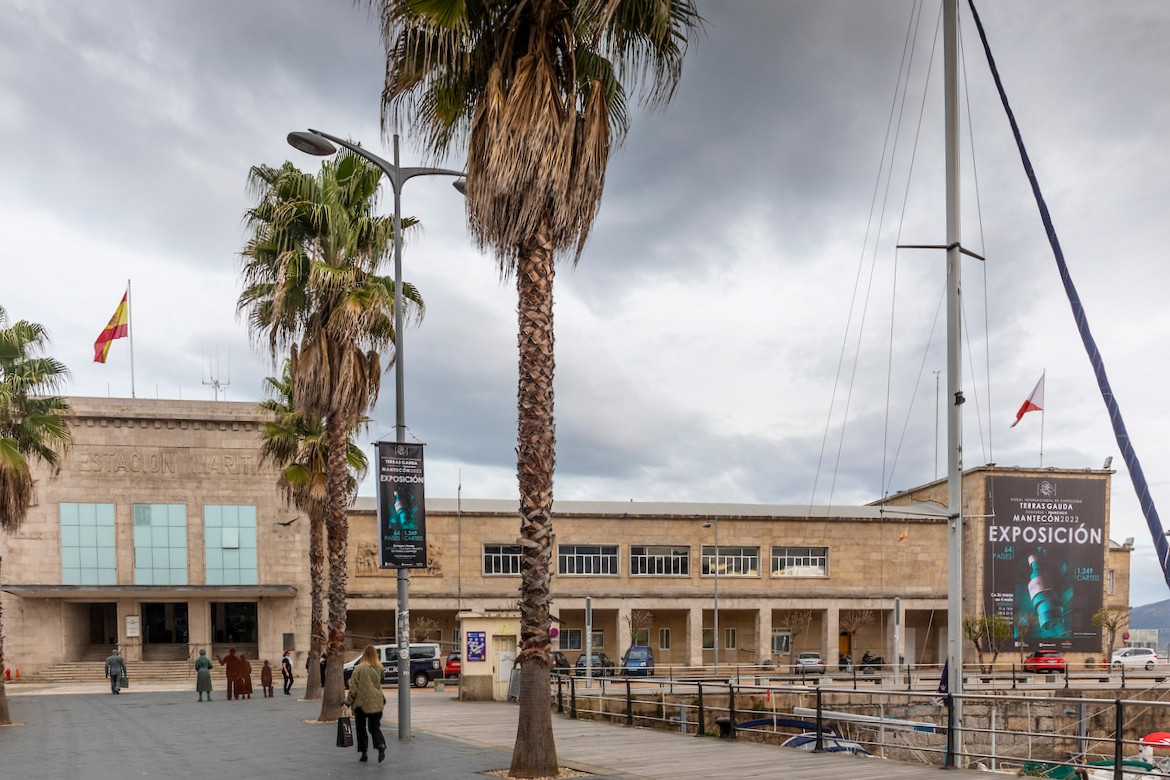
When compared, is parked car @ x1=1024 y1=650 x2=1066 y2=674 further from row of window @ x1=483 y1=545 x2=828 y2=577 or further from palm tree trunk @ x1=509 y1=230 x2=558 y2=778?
palm tree trunk @ x1=509 y1=230 x2=558 y2=778

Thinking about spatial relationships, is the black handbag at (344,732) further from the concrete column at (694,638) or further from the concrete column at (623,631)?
the concrete column at (694,638)

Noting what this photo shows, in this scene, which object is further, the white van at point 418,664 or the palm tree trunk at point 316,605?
the white van at point 418,664

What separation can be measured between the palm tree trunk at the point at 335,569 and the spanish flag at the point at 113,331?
31.5 m

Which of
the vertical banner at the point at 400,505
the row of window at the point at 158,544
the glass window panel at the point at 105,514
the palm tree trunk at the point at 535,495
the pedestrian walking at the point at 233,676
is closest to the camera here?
the palm tree trunk at the point at 535,495

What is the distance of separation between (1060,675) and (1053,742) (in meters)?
13.8

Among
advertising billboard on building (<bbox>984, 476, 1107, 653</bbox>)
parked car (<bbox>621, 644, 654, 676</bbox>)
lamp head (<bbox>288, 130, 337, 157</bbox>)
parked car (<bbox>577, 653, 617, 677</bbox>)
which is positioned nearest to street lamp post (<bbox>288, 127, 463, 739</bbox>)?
lamp head (<bbox>288, 130, 337, 157</bbox>)

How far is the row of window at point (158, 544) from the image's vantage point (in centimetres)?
5069

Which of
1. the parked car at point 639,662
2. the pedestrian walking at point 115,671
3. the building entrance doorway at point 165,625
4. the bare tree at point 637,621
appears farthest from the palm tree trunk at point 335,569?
the bare tree at point 637,621

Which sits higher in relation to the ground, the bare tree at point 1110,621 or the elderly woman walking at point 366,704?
the elderly woman walking at point 366,704

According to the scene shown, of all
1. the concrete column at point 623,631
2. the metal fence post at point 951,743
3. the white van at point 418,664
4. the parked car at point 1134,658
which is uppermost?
the metal fence post at point 951,743

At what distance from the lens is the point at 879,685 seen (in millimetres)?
42156

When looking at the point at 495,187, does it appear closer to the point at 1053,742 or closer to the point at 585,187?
the point at 585,187

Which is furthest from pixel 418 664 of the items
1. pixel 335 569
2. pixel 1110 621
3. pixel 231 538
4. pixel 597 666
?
pixel 1110 621

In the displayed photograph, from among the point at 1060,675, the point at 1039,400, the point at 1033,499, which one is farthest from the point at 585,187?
the point at 1033,499
